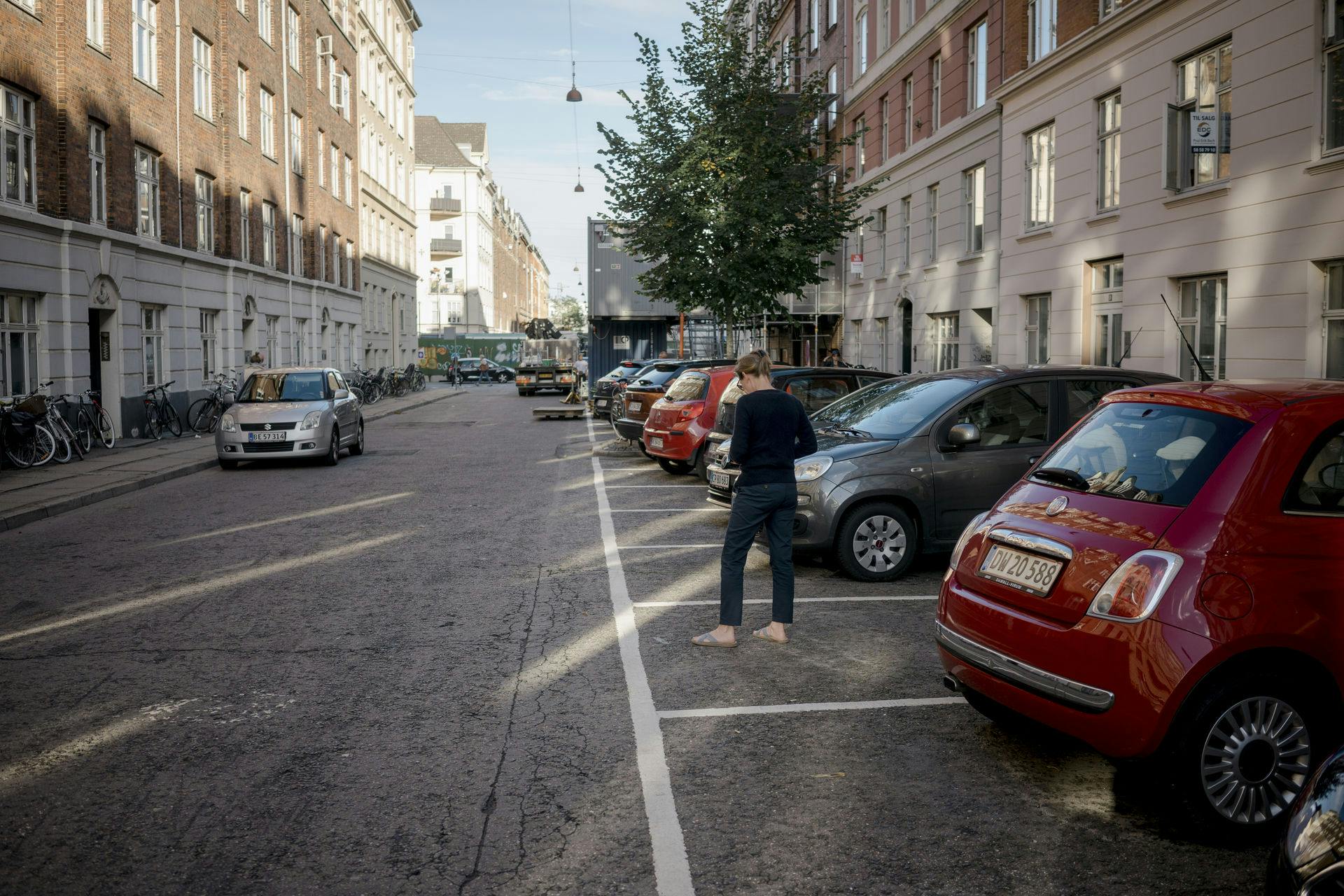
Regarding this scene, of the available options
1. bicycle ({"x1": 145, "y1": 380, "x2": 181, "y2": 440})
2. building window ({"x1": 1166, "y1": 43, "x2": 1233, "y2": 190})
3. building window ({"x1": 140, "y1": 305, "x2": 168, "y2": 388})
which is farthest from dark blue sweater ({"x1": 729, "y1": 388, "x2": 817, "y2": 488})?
building window ({"x1": 140, "y1": 305, "x2": 168, "y2": 388})

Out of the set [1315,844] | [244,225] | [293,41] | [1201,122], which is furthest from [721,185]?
[1315,844]

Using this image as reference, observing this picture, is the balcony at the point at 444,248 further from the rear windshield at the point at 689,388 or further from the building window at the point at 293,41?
the rear windshield at the point at 689,388

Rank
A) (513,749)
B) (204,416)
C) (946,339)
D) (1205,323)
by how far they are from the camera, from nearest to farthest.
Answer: (513,749), (1205,323), (204,416), (946,339)

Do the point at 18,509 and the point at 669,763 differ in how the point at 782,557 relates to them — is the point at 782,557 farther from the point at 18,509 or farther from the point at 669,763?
the point at 18,509

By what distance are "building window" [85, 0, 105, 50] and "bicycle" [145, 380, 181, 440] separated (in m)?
6.73

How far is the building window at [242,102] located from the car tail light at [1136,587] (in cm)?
3141

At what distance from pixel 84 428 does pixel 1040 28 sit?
1895 cm

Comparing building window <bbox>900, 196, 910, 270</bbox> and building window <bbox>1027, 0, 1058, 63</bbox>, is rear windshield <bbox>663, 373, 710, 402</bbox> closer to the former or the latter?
building window <bbox>1027, 0, 1058, 63</bbox>

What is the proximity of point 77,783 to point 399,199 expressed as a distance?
58.7m

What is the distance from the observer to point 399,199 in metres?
60.1

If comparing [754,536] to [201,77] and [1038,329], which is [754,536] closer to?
[1038,329]

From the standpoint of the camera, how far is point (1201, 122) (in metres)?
15.4

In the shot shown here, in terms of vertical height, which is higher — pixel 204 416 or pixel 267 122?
pixel 267 122

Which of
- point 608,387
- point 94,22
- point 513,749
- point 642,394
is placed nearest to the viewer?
point 513,749
